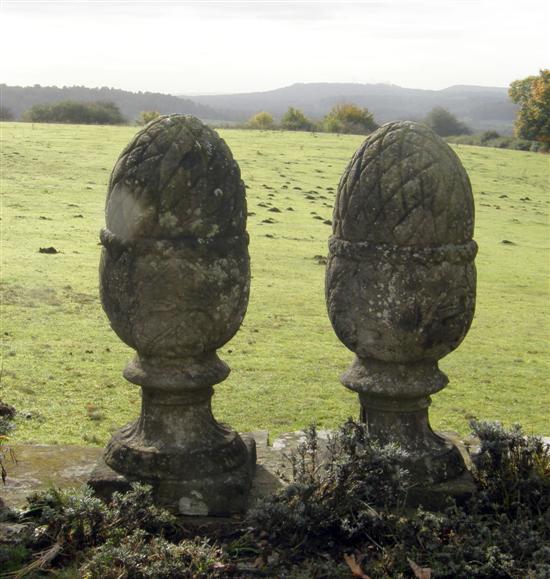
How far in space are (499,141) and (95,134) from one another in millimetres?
33287

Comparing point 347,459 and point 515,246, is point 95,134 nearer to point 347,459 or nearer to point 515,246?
point 515,246

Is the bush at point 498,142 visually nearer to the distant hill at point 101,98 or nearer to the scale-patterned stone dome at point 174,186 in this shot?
the scale-patterned stone dome at point 174,186

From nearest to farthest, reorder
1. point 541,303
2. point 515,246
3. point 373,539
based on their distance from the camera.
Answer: point 373,539 → point 541,303 → point 515,246

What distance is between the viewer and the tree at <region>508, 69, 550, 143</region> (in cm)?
6172

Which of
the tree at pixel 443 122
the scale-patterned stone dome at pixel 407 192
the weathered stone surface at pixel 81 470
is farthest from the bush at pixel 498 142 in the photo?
the scale-patterned stone dome at pixel 407 192

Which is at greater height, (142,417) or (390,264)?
(390,264)

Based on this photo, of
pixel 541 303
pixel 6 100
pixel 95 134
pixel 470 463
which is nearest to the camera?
pixel 470 463

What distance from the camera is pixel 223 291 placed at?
5.08 meters

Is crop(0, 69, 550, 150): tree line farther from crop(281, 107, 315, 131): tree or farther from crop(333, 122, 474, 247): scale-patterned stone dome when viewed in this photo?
crop(333, 122, 474, 247): scale-patterned stone dome

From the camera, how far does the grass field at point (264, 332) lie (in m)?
8.58

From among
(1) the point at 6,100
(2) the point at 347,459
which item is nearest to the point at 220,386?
(2) the point at 347,459

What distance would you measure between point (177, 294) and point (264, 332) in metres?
6.69

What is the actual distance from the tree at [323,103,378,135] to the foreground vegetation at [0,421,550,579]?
61.4 meters

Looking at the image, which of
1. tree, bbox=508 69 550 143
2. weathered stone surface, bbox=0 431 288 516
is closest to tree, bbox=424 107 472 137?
tree, bbox=508 69 550 143
